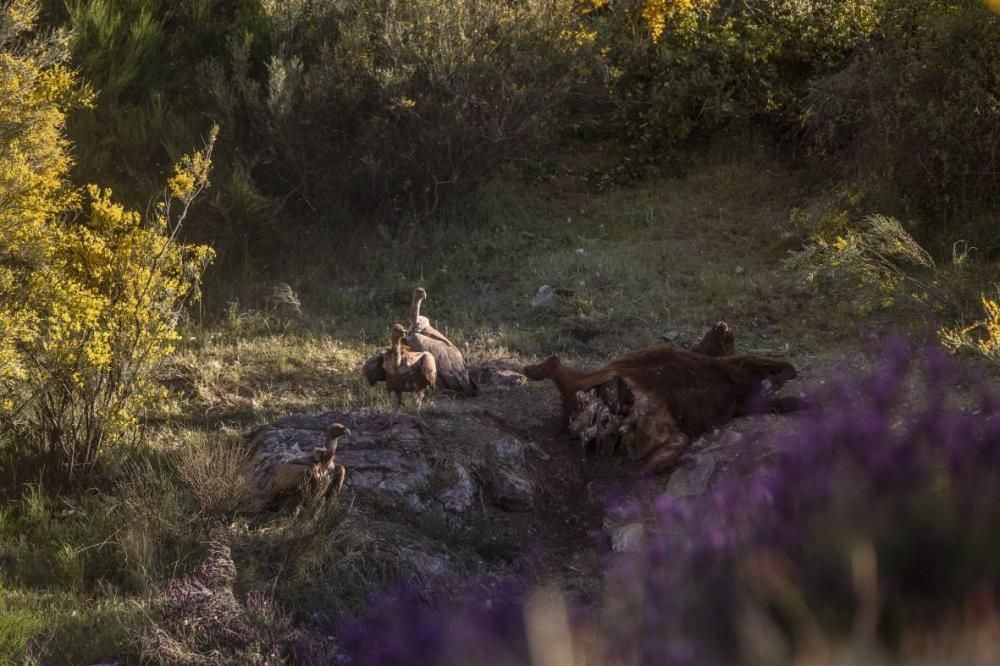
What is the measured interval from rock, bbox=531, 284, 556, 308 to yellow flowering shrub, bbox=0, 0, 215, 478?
15.0 ft

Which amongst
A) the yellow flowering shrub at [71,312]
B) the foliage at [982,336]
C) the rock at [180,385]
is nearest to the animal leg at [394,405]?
the yellow flowering shrub at [71,312]

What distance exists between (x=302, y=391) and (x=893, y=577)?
707 centimetres

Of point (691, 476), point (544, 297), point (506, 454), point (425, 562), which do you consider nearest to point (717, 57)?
point (544, 297)

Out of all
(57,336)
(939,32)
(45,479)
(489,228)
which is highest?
(939,32)

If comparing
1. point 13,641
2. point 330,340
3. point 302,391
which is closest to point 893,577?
point 13,641

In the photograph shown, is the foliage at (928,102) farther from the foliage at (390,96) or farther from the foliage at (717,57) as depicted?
the foliage at (390,96)

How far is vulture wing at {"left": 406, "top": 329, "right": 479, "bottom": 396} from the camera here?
838cm

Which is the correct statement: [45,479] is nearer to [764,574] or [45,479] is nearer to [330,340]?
[330,340]

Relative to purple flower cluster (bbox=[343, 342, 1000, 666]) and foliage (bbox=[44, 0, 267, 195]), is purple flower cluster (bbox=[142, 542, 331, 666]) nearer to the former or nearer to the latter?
purple flower cluster (bbox=[343, 342, 1000, 666])

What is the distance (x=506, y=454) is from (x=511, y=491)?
1.13ft

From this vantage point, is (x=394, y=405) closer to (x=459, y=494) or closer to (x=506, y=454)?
(x=506, y=454)

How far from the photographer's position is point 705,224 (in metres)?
13.5

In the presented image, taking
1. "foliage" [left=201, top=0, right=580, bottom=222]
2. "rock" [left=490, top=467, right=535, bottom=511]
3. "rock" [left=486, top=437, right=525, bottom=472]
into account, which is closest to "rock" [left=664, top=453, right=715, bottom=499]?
"rock" [left=490, top=467, right=535, bottom=511]

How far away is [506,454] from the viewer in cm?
715
